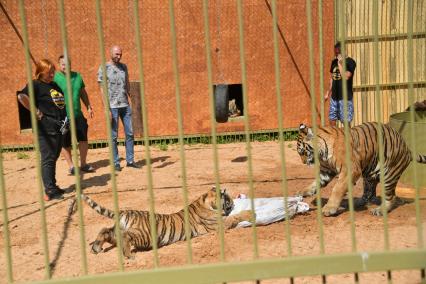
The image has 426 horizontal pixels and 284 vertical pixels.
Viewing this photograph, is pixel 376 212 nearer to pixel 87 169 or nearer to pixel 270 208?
pixel 270 208

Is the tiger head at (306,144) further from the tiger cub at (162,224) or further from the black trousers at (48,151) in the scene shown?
the black trousers at (48,151)

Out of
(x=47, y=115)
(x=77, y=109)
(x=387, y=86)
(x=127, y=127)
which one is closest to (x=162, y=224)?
(x=47, y=115)

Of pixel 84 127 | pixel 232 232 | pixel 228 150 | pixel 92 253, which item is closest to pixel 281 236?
pixel 232 232

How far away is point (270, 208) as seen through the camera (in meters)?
6.08

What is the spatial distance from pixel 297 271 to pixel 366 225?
2.85 meters

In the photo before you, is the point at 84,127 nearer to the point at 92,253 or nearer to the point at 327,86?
the point at 92,253

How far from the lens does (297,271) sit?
3.21 m

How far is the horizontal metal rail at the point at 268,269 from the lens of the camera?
3.14 meters

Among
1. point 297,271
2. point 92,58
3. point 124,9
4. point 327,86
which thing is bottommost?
point 297,271

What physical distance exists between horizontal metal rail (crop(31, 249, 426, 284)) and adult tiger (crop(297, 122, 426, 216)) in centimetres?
288

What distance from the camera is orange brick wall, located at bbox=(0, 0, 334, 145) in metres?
10.8

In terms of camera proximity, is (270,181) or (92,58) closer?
(270,181)

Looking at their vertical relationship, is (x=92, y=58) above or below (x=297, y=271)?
above

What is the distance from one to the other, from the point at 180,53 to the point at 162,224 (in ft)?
19.4
